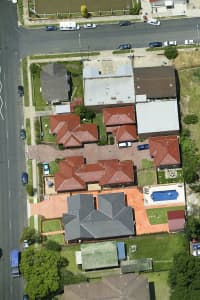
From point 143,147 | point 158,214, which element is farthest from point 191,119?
point 158,214

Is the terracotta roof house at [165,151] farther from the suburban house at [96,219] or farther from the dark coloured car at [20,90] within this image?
the dark coloured car at [20,90]

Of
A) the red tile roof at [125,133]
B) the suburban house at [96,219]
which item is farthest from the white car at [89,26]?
the suburban house at [96,219]

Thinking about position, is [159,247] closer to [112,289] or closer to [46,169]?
[112,289]

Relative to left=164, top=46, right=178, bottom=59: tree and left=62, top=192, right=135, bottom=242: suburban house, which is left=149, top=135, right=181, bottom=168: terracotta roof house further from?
left=164, top=46, right=178, bottom=59: tree

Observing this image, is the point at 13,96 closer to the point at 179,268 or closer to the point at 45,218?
the point at 45,218

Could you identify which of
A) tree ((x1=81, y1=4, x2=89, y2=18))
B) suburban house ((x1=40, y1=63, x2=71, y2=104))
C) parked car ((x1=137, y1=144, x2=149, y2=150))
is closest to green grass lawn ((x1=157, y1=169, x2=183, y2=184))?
parked car ((x1=137, y1=144, x2=149, y2=150))

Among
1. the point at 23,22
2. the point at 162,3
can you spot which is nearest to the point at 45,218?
the point at 23,22

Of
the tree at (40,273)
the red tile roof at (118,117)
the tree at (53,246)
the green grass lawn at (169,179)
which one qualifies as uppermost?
the red tile roof at (118,117)

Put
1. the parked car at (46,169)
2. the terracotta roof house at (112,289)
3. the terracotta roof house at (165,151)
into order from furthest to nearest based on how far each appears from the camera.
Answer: the parked car at (46,169)
the terracotta roof house at (165,151)
the terracotta roof house at (112,289)
